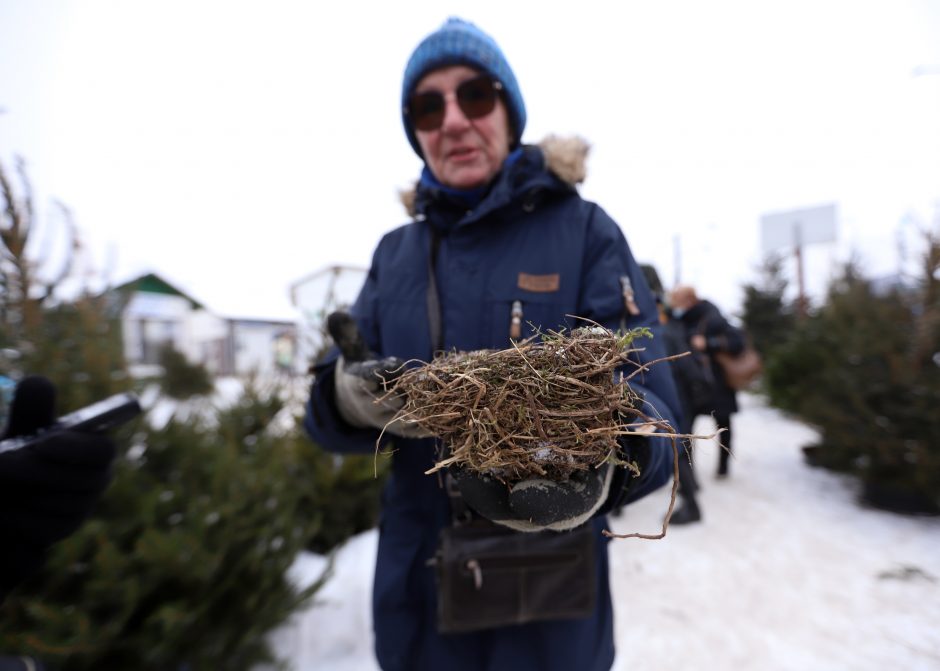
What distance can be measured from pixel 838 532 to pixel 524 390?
5076 mm

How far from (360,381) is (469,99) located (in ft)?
3.51

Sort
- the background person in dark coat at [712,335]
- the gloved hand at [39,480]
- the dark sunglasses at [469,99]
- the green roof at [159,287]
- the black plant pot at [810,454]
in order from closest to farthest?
1. the gloved hand at [39,480]
2. the dark sunglasses at [469,99]
3. the background person in dark coat at [712,335]
4. the black plant pot at [810,454]
5. the green roof at [159,287]

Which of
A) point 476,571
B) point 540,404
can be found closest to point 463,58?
point 540,404

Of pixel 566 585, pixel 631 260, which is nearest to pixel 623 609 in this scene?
pixel 566 585

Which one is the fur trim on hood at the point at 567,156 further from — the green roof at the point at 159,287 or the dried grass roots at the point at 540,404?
the green roof at the point at 159,287

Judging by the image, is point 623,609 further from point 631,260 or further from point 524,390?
point 524,390

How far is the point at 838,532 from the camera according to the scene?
4336 mm

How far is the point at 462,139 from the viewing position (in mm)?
1650

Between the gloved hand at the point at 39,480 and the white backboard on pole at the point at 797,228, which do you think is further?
the white backboard on pole at the point at 797,228

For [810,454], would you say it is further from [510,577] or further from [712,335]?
[510,577]

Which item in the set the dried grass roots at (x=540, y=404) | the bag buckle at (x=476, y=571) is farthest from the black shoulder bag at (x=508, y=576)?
the dried grass roots at (x=540, y=404)

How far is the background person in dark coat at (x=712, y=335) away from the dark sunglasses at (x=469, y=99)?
4326 millimetres

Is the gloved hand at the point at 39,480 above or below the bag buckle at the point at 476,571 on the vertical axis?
above

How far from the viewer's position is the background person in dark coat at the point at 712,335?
17.3ft
